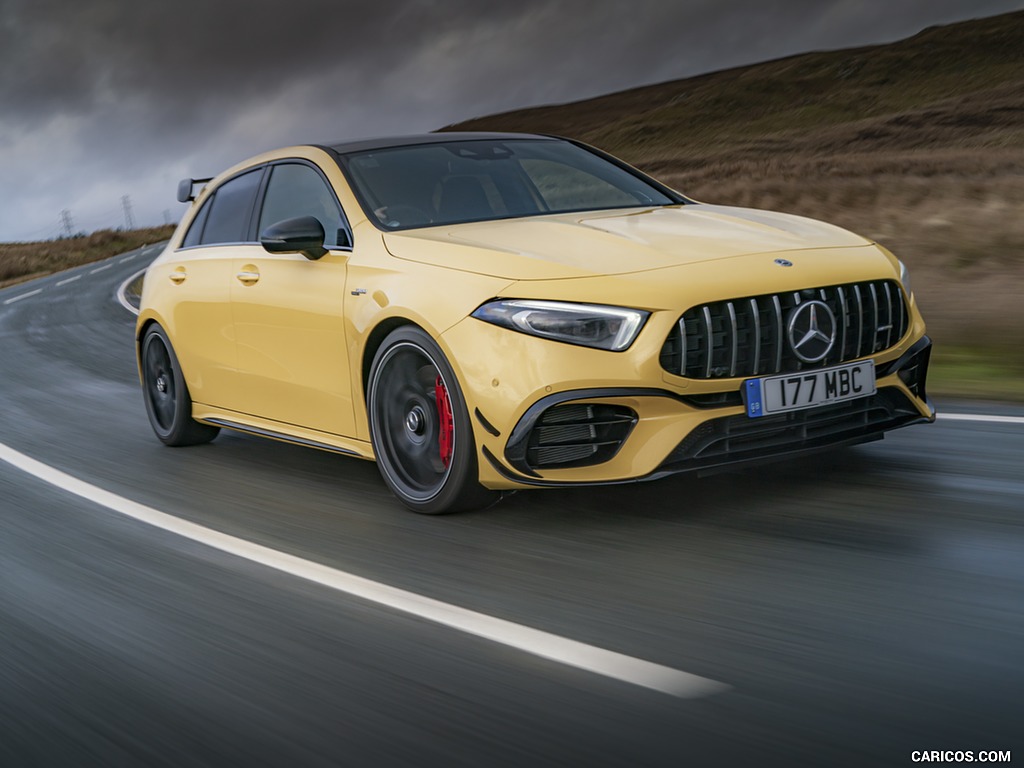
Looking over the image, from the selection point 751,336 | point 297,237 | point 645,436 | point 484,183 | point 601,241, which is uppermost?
point 484,183

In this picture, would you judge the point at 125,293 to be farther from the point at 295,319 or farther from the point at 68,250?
the point at 68,250

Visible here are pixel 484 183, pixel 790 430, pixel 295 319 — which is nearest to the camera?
pixel 790 430

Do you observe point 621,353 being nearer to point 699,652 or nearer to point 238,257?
point 699,652

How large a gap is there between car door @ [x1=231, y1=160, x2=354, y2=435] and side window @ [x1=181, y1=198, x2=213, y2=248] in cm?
87

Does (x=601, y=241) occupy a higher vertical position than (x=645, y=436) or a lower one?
higher

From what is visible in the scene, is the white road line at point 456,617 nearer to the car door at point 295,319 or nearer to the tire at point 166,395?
the car door at point 295,319

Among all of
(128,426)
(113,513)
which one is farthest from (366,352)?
(128,426)

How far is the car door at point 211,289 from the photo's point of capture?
647 cm

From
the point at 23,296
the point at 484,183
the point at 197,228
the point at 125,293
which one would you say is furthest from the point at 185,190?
the point at 23,296

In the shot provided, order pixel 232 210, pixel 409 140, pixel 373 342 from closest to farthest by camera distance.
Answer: pixel 373 342 < pixel 409 140 < pixel 232 210

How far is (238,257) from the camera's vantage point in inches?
251

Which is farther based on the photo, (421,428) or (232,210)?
(232,210)

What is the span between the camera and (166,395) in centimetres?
742

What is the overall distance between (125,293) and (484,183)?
1983cm
